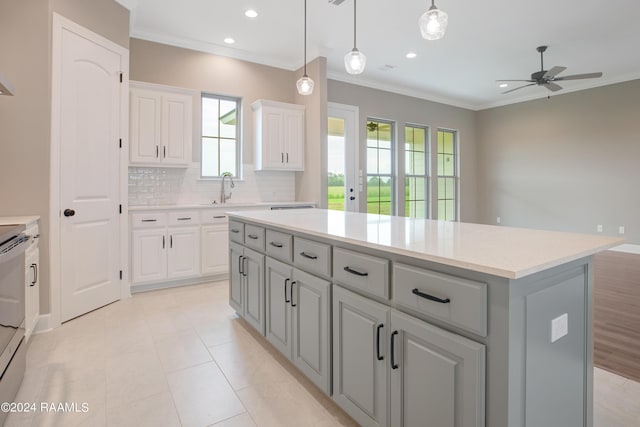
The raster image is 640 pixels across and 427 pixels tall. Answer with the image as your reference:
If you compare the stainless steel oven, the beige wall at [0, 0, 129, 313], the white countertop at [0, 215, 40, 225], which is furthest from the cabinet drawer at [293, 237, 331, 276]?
the beige wall at [0, 0, 129, 313]

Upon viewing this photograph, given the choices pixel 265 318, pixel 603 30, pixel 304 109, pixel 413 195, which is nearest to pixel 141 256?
pixel 265 318

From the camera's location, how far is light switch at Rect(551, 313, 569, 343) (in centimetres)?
117

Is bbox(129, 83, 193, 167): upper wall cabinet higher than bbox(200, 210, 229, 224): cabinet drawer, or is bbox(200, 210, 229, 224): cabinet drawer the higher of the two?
bbox(129, 83, 193, 167): upper wall cabinet

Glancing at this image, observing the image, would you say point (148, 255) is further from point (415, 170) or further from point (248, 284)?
point (415, 170)

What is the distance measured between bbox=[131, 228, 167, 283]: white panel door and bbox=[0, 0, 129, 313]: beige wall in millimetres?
969

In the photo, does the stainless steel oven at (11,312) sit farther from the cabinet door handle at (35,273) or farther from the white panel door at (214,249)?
the white panel door at (214,249)

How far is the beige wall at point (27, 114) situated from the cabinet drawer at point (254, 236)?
1699 millimetres

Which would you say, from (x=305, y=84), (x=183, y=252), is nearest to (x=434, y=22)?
(x=305, y=84)

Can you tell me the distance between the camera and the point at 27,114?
→ 8.83ft

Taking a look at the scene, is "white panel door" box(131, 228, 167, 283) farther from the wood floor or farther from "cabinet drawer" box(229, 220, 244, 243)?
the wood floor

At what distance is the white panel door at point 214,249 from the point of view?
13.7ft

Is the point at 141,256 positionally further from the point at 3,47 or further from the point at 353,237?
the point at 353,237

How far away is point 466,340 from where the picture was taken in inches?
42.8

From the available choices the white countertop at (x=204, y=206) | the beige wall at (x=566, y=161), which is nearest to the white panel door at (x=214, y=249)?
the white countertop at (x=204, y=206)
